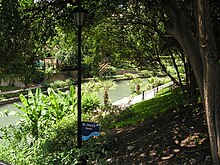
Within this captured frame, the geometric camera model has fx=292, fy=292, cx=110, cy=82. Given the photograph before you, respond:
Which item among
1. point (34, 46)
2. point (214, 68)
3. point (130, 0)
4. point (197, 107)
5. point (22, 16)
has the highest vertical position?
point (130, 0)

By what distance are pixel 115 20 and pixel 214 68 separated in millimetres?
4809

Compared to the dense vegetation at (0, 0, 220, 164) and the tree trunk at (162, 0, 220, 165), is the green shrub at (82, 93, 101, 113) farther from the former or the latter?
the tree trunk at (162, 0, 220, 165)

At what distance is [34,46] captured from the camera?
19.4 feet

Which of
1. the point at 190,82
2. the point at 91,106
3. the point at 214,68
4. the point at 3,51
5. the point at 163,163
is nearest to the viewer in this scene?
the point at 214,68

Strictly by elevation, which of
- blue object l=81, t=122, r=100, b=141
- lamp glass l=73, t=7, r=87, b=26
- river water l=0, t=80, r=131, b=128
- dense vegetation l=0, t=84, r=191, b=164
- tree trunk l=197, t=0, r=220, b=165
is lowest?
river water l=0, t=80, r=131, b=128

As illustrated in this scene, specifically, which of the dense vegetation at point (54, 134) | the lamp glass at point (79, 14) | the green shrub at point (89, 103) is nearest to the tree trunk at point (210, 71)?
the dense vegetation at point (54, 134)

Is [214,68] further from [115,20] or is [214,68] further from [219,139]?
[115,20]

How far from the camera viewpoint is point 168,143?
14.7 ft

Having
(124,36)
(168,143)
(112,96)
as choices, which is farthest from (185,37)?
(112,96)

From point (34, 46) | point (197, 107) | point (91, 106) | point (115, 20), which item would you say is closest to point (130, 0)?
point (115, 20)

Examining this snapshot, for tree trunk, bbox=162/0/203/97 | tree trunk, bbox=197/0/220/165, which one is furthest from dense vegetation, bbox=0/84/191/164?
tree trunk, bbox=162/0/203/97

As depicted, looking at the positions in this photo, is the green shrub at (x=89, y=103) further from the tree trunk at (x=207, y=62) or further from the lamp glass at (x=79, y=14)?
the tree trunk at (x=207, y=62)

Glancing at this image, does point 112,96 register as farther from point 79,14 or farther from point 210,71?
point 210,71

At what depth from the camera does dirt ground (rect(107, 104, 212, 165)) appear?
13.0 ft
